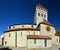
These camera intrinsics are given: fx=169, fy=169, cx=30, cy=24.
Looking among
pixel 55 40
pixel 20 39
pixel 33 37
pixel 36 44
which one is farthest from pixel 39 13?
pixel 36 44

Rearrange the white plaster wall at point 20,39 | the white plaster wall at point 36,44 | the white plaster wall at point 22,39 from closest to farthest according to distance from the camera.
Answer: the white plaster wall at point 36,44, the white plaster wall at point 22,39, the white plaster wall at point 20,39

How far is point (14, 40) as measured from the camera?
165 feet

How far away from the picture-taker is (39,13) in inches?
2422

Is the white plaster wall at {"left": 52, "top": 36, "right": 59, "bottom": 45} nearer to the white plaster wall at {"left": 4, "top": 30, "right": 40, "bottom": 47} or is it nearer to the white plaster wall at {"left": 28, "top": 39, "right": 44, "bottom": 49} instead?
the white plaster wall at {"left": 4, "top": 30, "right": 40, "bottom": 47}

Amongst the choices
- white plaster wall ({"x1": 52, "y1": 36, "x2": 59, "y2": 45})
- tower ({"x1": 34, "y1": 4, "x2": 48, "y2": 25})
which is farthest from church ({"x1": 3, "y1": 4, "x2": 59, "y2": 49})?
tower ({"x1": 34, "y1": 4, "x2": 48, "y2": 25})

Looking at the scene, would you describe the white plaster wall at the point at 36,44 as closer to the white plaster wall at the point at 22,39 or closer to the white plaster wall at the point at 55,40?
the white plaster wall at the point at 22,39

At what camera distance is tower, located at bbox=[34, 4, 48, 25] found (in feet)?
199

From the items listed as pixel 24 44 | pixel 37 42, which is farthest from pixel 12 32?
pixel 37 42

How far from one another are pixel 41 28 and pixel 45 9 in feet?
51.5

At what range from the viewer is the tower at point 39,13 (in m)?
60.6

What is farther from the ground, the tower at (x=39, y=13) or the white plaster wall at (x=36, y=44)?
the tower at (x=39, y=13)

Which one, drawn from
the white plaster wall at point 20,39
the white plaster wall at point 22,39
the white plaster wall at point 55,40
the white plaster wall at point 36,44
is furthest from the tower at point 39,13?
the white plaster wall at point 36,44

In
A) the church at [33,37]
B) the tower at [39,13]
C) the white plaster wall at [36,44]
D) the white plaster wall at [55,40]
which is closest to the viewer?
the white plaster wall at [36,44]

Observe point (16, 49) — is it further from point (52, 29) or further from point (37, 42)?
point (52, 29)
